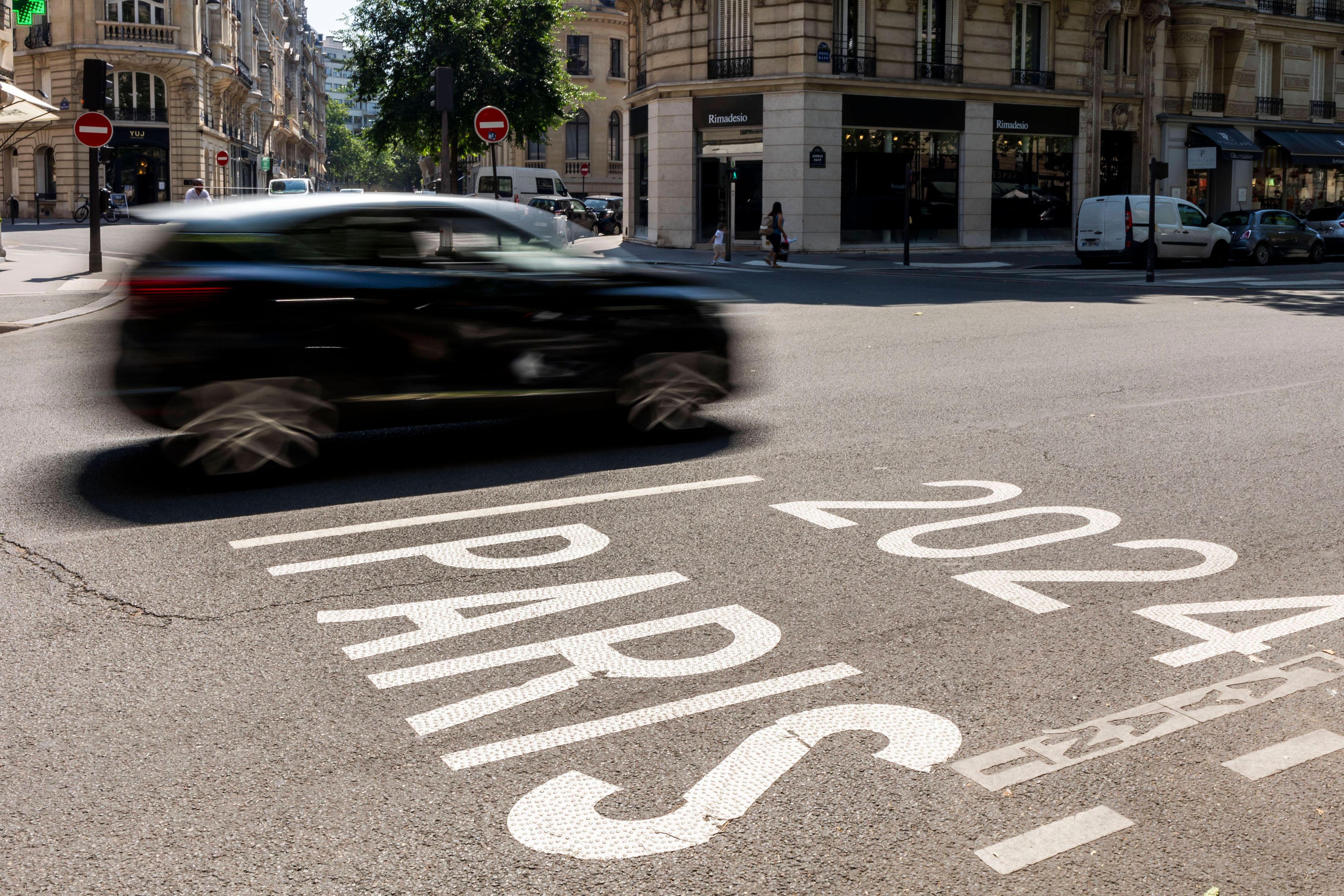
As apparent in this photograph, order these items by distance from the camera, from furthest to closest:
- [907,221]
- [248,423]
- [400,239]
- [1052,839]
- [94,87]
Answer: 1. [907,221]
2. [94,87]
3. [400,239]
4. [248,423]
5. [1052,839]

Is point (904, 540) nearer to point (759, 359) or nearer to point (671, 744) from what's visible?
point (671, 744)

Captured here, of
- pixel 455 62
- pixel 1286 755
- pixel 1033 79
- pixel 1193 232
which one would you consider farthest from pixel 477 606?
pixel 455 62

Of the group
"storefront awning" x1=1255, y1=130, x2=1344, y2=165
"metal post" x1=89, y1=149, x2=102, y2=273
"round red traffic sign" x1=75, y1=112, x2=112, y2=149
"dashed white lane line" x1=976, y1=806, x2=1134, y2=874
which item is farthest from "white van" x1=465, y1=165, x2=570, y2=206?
"dashed white lane line" x1=976, y1=806, x2=1134, y2=874

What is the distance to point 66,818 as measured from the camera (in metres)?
3.11

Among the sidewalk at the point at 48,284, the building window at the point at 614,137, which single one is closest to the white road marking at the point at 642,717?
the sidewalk at the point at 48,284

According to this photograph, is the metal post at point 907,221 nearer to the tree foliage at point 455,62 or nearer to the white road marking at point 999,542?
the tree foliage at point 455,62

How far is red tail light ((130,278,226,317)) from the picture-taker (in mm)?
6676

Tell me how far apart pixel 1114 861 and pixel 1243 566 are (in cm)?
285

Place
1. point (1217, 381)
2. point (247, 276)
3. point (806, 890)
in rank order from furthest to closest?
point (1217, 381), point (247, 276), point (806, 890)

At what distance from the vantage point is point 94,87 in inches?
787

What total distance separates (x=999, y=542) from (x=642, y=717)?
254 cm

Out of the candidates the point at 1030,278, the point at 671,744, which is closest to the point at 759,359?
the point at 671,744

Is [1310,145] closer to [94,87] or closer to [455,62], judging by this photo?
[455,62]

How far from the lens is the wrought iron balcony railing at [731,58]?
35.6m
